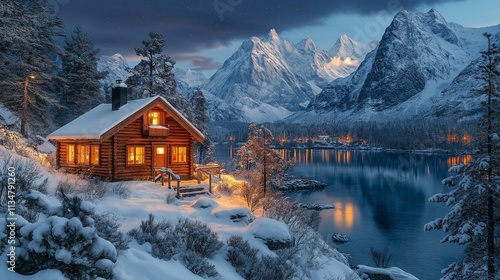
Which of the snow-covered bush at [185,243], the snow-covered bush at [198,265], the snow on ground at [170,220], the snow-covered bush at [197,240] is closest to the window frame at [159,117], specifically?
the snow on ground at [170,220]

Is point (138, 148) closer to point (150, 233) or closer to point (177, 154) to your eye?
point (177, 154)

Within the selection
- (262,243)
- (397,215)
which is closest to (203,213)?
(262,243)

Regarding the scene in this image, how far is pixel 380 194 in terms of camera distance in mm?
64000

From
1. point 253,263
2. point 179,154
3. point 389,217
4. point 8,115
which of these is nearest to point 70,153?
point 179,154

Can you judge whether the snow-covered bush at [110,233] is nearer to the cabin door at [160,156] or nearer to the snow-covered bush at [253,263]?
the snow-covered bush at [253,263]

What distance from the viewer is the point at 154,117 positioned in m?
26.7

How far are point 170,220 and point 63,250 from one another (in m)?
7.30

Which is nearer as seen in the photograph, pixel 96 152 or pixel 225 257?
pixel 225 257

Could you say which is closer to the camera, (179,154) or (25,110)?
(179,154)

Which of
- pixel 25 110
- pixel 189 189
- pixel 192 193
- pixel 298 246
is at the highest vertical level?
pixel 25 110

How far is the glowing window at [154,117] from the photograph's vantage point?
26538mm

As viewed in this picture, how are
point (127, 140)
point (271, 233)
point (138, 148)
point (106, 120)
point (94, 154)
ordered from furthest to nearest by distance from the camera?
point (138, 148) < point (94, 154) < point (127, 140) < point (106, 120) < point (271, 233)

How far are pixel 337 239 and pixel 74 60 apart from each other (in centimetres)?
3331

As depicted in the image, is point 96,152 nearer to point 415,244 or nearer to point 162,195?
point 162,195
